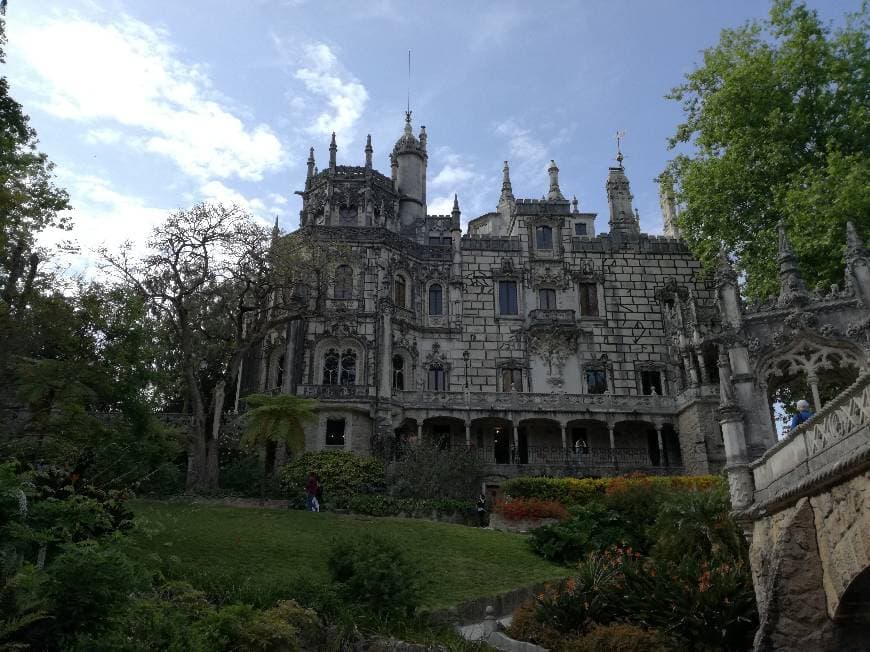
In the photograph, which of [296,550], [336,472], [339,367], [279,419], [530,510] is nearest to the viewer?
[296,550]

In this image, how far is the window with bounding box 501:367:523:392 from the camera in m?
38.3

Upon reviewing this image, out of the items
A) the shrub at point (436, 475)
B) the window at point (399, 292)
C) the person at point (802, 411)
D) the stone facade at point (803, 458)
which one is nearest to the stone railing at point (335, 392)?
the shrub at point (436, 475)

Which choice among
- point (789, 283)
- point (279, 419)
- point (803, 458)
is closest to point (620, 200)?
point (279, 419)

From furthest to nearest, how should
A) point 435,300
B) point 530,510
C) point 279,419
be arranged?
point 435,300, point 279,419, point 530,510

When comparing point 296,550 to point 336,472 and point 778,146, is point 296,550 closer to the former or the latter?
point 336,472

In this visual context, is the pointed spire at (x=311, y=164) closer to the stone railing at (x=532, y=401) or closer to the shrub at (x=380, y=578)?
the stone railing at (x=532, y=401)

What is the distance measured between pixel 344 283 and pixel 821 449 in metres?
30.8

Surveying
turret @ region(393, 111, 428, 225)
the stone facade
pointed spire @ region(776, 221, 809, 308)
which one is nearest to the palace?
turret @ region(393, 111, 428, 225)

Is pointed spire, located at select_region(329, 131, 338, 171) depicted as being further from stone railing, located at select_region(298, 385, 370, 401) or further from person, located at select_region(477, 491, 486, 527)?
person, located at select_region(477, 491, 486, 527)

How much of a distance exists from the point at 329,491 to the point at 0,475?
20827mm

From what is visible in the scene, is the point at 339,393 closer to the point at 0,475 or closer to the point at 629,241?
the point at 629,241

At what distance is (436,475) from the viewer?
92.3ft

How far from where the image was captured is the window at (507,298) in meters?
40.3

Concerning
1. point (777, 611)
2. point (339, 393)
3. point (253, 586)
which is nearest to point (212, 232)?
point (339, 393)
